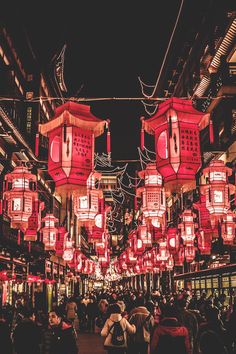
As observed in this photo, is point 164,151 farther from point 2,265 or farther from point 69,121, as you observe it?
point 2,265

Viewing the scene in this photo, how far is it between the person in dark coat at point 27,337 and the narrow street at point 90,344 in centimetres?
721

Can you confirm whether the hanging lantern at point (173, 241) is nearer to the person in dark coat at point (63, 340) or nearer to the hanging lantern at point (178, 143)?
the hanging lantern at point (178, 143)

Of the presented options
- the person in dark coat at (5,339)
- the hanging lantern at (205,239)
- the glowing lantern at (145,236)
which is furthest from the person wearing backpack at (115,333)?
the glowing lantern at (145,236)

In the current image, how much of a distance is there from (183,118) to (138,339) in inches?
230

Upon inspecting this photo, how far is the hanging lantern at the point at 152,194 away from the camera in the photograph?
1691cm

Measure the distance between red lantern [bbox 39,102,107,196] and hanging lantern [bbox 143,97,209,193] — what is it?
1.61m

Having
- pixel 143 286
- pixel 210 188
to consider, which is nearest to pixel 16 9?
pixel 210 188

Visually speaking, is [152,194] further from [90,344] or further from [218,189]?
[90,344]

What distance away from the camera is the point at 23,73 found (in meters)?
40.9

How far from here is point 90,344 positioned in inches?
774

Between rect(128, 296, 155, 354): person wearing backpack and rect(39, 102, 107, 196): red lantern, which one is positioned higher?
rect(39, 102, 107, 196): red lantern

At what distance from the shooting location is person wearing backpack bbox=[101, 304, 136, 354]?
10195mm

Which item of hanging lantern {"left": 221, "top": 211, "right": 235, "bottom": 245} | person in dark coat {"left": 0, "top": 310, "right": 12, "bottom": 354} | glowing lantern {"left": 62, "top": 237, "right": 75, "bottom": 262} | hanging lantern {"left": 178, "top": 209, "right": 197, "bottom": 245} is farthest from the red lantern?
glowing lantern {"left": 62, "top": 237, "right": 75, "bottom": 262}

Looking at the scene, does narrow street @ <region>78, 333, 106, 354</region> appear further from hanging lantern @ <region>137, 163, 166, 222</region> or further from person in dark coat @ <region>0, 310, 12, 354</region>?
person in dark coat @ <region>0, 310, 12, 354</region>
